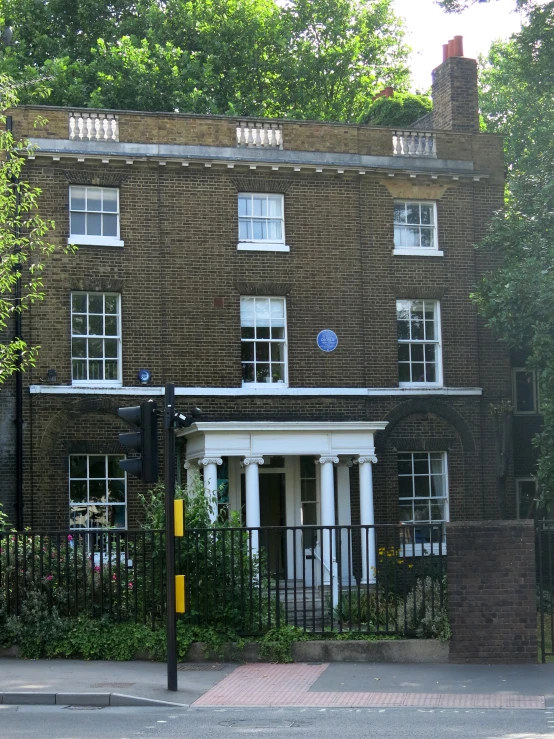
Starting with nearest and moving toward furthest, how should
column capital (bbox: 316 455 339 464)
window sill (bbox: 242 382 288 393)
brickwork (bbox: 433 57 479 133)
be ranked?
1. column capital (bbox: 316 455 339 464)
2. window sill (bbox: 242 382 288 393)
3. brickwork (bbox: 433 57 479 133)

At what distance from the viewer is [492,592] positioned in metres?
15.4

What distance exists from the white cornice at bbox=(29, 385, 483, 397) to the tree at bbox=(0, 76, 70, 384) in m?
0.97

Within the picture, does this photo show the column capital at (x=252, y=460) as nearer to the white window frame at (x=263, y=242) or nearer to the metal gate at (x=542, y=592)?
the white window frame at (x=263, y=242)

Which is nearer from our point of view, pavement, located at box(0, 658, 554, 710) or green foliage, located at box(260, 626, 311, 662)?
pavement, located at box(0, 658, 554, 710)

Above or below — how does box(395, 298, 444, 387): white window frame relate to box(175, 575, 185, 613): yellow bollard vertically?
above

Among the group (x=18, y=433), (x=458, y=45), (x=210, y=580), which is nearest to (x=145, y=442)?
(x=210, y=580)

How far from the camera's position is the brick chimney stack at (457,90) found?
1093 inches

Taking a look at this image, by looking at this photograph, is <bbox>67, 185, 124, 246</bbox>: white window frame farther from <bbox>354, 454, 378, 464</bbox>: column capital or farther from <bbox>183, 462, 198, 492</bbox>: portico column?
<bbox>354, 454, 378, 464</bbox>: column capital

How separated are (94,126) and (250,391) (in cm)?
659

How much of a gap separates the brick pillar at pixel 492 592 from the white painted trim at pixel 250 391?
10.0 metres

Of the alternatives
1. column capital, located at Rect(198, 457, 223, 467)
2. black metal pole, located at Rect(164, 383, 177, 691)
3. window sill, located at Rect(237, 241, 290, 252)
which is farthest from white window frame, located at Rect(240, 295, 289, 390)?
black metal pole, located at Rect(164, 383, 177, 691)

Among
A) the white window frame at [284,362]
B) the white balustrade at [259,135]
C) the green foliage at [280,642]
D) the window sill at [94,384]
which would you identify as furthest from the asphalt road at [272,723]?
the white balustrade at [259,135]

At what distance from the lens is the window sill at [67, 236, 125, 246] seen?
79.8 ft

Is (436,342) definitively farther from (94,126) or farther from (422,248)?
(94,126)
